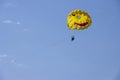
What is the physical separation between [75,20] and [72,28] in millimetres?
1489

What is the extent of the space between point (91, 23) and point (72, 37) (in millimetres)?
4045

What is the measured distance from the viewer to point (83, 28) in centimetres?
5147

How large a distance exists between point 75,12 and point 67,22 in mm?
2241

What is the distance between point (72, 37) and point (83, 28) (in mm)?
2791

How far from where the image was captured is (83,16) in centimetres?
5044

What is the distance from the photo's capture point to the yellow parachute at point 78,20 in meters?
50.5

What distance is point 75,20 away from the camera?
5134 centimetres

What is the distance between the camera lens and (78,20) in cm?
5128

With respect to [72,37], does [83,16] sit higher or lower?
higher

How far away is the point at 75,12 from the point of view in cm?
5081

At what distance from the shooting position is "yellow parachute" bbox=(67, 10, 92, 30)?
50.5 meters

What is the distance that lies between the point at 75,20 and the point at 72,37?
10.4 ft

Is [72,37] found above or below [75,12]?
below
